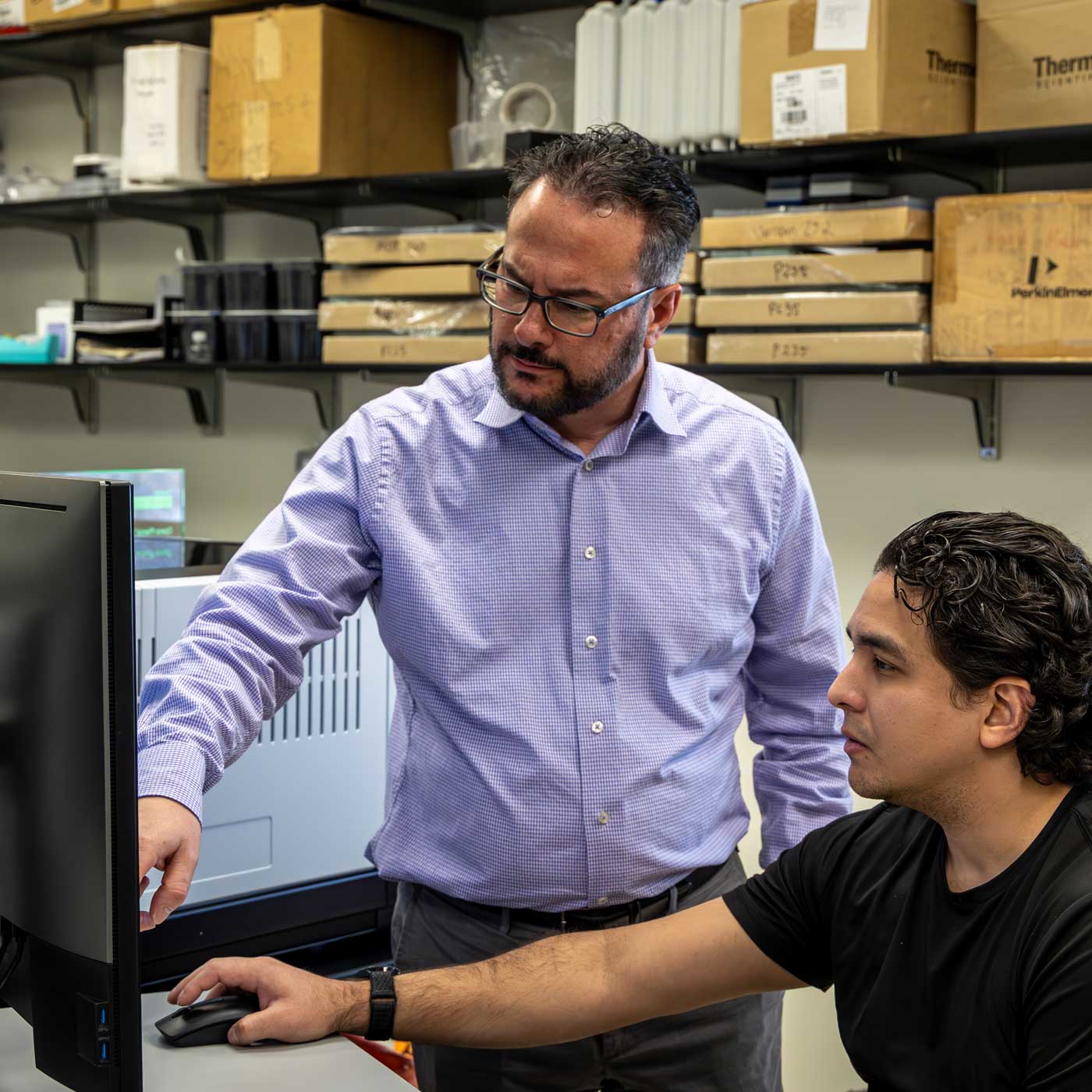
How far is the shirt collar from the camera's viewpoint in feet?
5.12

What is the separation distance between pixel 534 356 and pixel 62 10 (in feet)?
8.08

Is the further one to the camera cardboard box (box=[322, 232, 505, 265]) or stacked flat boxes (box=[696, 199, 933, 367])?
cardboard box (box=[322, 232, 505, 265])

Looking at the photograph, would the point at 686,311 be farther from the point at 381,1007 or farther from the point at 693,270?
the point at 381,1007

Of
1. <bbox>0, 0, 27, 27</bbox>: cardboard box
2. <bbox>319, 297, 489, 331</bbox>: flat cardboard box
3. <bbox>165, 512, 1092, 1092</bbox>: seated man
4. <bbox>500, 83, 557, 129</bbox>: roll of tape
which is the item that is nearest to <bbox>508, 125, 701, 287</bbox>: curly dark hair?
<bbox>165, 512, 1092, 1092</bbox>: seated man

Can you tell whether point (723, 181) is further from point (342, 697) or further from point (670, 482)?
point (342, 697)

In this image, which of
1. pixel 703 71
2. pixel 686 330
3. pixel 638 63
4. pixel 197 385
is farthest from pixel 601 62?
pixel 197 385

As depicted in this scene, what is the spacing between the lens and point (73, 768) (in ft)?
2.98

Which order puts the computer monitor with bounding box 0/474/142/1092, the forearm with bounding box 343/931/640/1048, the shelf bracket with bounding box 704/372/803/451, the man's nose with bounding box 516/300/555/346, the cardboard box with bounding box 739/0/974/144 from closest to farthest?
the computer monitor with bounding box 0/474/142/1092 < the forearm with bounding box 343/931/640/1048 < the man's nose with bounding box 516/300/555/346 < the cardboard box with bounding box 739/0/974/144 < the shelf bracket with bounding box 704/372/803/451

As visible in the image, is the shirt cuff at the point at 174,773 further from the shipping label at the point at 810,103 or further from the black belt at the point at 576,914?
the shipping label at the point at 810,103

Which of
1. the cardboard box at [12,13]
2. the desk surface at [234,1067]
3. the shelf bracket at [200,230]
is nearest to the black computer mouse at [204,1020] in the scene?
the desk surface at [234,1067]

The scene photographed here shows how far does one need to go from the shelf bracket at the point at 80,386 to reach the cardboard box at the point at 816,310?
6.24 feet

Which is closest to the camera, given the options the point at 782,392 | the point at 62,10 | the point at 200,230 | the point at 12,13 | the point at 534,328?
the point at 534,328

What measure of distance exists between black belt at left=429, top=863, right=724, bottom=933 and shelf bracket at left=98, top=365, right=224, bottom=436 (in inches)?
86.0

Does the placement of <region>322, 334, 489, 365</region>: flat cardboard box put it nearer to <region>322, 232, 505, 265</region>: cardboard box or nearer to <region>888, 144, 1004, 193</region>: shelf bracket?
<region>322, 232, 505, 265</region>: cardboard box
